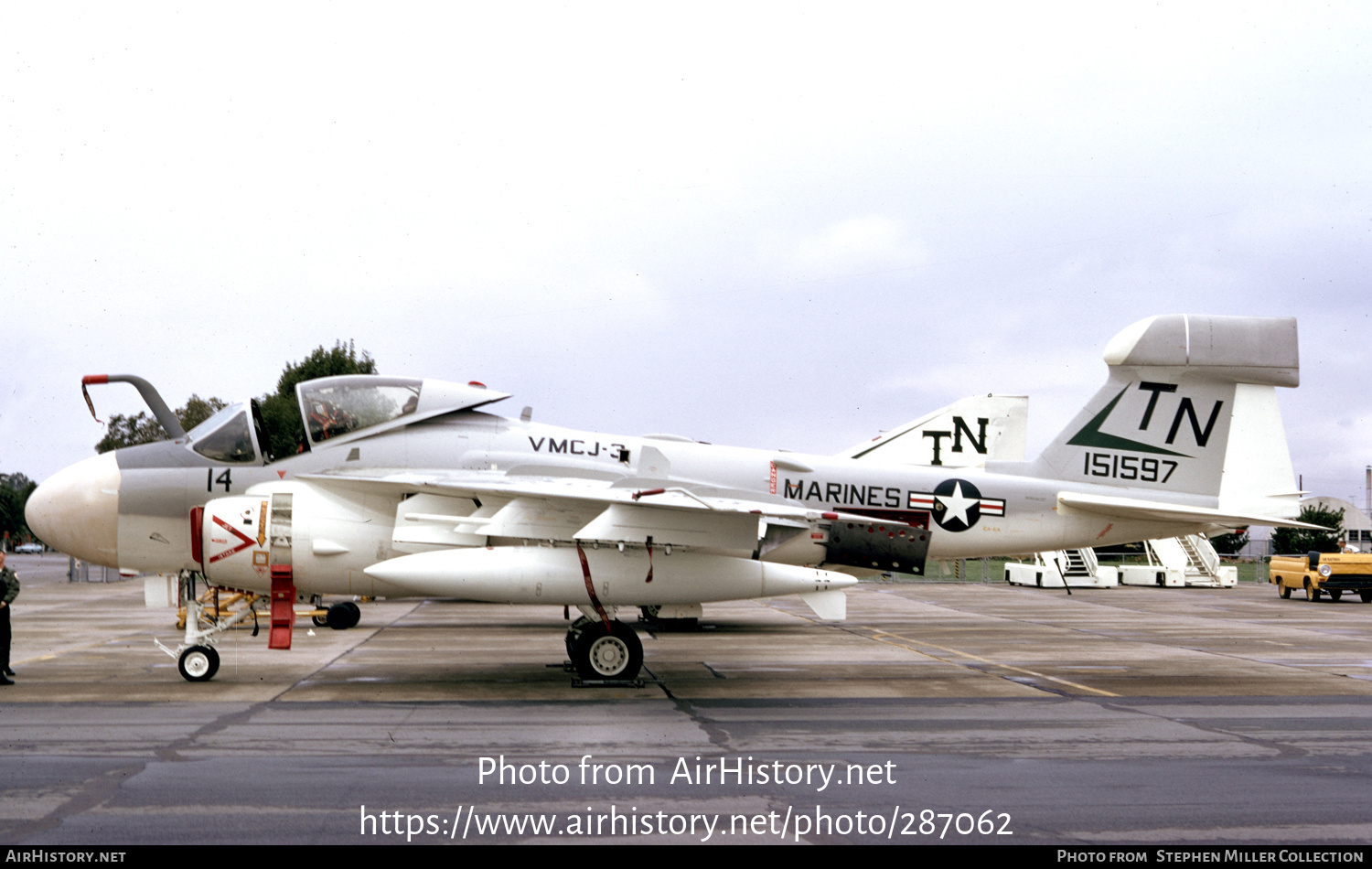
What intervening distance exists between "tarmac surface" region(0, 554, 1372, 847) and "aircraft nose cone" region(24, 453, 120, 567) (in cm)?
163

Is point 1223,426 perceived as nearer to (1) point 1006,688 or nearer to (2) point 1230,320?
(2) point 1230,320

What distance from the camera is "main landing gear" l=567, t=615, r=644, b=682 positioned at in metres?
12.3

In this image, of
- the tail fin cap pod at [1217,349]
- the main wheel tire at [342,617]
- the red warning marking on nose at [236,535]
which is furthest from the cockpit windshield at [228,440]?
the tail fin cap pod at [1217,349]

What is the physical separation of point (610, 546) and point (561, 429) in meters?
1.88

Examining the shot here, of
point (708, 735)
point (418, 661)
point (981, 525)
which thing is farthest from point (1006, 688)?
point (418, 661)

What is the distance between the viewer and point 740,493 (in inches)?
521

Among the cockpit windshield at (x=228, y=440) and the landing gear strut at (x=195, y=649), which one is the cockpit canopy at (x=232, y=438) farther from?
the landing gear strut at (x=195, y=649)

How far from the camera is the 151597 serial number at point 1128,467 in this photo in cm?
1445

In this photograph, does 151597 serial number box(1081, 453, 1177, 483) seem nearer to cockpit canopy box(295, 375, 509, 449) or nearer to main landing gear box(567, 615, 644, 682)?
main landing gear box(567, 615, 644, 682)

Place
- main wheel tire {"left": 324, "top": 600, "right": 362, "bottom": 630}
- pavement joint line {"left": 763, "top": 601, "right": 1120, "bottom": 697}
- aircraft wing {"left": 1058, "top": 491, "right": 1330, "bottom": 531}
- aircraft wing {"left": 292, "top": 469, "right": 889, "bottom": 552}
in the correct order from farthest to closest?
1. main wheel tire {"left": 324, "top": 600, "right": 362, "bottom": 630}
2. aircraft wing {"left": 1058, "top": 491, "right": 1330, "bottom": 531}
3. pavement joint line {"left": 763, "top": 601, "right": 1120, "bottom": 697}
4. aircraft wing {"left": 292, "top": 469, "right": 889, "bottom": 552}

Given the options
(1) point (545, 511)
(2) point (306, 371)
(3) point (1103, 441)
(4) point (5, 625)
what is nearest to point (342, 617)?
(4) point (5, 625)

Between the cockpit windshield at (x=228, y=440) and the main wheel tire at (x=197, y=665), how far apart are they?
7.38 feet

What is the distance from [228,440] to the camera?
41.7 ft

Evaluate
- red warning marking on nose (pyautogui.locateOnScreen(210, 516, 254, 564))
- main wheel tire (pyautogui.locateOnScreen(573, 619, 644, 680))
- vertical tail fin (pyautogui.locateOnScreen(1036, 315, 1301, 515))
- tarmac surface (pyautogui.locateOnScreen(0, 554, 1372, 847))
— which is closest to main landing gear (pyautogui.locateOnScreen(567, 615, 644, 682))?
main wheel tire (pyautogui.locateOnScreen(573, 619, 644, 680))
